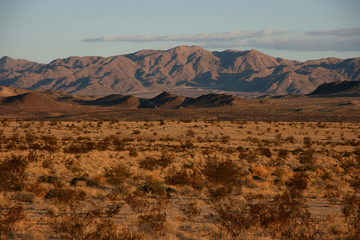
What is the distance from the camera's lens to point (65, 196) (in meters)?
11.8

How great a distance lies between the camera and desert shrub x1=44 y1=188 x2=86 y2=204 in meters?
11.8

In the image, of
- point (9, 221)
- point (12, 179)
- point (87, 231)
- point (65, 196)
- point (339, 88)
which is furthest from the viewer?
point (339, 88)

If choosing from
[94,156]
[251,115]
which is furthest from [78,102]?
[94,156]

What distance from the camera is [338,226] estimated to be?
390 inches

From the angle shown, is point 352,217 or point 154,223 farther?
point 352,217

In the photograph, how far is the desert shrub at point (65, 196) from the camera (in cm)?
1178

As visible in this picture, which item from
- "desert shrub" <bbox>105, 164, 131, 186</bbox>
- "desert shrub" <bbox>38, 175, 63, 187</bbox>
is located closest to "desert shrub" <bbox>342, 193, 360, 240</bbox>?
"desert shrub" <bbox>105, 164, 131, 186</bbox>

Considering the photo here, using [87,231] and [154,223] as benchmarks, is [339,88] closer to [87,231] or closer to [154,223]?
[154,223]

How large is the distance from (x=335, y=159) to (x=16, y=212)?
19.8 metres

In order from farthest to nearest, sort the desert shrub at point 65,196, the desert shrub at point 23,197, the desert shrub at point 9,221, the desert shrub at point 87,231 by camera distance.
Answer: the desert shrub at point 23,197 < the desert shrub at point 65,196 < the desert shrub at point 9,221 < the desert shrub at point 87,231

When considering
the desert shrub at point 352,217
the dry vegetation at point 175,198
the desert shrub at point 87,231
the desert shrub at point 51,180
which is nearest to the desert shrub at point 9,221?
the dry vegetation at point 175,198

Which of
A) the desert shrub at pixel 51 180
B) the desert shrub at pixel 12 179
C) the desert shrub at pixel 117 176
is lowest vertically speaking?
the desert shrub at pixel 117 176

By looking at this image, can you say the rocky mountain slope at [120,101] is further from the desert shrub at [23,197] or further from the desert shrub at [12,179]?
the desert shrub at [23,197]

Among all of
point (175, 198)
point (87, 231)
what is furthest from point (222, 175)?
point (87, 231)
